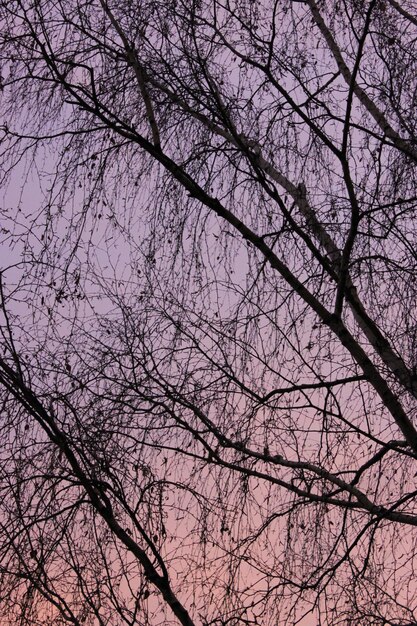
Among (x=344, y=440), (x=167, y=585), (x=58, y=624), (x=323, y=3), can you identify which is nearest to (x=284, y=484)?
(x=344, y=440)

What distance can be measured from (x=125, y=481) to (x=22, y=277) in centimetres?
113

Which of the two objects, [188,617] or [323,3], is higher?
[323,3]

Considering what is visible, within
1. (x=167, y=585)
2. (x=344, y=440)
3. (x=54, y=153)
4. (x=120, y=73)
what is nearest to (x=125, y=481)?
(x=167, y=585)

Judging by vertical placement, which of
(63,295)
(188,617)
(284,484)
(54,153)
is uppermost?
(54,153)

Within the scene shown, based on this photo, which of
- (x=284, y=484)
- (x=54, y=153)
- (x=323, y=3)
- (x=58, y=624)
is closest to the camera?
(x=58, y=624)

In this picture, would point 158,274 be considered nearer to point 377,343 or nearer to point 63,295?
point 63,295

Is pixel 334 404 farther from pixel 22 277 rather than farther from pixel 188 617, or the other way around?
pixel 22 277

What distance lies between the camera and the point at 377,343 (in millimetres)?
4273

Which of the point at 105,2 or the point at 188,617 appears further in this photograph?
the point at 105,2

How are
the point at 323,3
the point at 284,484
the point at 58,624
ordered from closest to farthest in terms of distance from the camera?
the point at 58,624, the point at 284,484, the point at 323,3

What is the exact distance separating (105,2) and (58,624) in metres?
3.04

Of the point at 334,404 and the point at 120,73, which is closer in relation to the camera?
the point at 334,404

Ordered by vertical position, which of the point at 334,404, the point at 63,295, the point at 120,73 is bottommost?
the point at 334,404

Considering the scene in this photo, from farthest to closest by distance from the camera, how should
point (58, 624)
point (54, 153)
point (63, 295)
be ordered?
1. point (54, 153)
2. point (63, 295)
3. point (58, 624)
